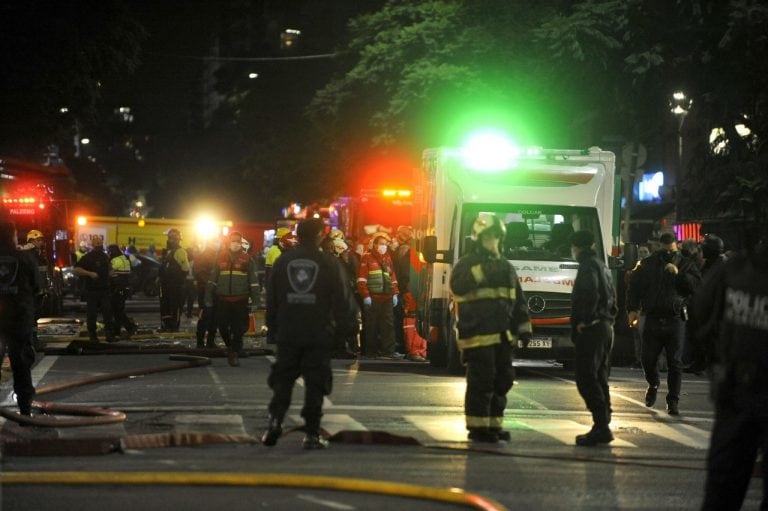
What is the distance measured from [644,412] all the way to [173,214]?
140 metres

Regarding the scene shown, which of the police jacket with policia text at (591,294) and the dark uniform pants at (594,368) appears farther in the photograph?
the police jacket with policia text at (591,294)

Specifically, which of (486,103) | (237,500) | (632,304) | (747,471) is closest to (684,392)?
(632,304)

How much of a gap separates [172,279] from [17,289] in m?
13.8

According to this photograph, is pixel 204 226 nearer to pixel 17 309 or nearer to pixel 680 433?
pixel 17 309

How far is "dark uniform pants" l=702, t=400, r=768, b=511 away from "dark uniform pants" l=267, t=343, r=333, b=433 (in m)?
4.81

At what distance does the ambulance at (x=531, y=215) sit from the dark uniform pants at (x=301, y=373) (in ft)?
24.2

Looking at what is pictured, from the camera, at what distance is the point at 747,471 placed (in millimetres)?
6469

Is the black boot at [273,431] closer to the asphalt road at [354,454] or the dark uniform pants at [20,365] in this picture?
the asphalt road at [354,454]

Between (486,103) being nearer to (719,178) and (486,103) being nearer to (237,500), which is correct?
(719,178)

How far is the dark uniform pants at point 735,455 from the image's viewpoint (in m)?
6.43

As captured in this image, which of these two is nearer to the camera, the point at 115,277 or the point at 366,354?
the point at 366,354

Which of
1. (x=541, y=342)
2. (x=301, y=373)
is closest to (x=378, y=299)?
(x=541, y=342)

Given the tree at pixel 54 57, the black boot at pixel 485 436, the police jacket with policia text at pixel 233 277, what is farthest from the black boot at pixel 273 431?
→ the tree at pixel 54 57

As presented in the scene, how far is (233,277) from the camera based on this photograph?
1964cm
